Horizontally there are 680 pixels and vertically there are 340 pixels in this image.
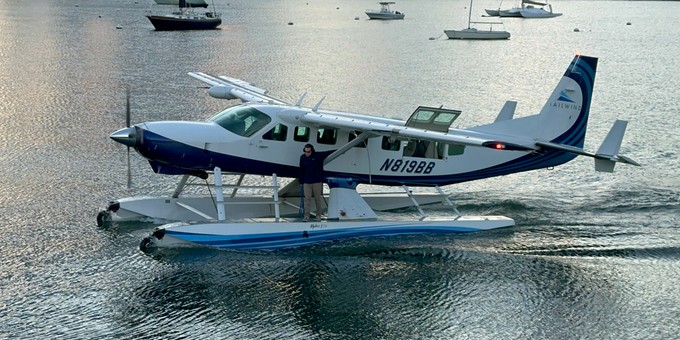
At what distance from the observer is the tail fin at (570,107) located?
2323 centimetres

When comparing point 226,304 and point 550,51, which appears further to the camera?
point 550,51

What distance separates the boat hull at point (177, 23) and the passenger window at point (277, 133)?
77.9 m

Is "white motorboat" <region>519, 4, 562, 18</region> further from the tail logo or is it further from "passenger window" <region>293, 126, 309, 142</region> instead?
"passenger window" <region>293, 126, 309, 142</region>

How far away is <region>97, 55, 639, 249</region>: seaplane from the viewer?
20281mm

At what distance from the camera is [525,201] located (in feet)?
82.9

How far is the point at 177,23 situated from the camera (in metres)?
96.6

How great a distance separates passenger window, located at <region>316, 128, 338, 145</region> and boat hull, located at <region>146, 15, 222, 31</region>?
77.7m

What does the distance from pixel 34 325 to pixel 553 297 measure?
418 inches

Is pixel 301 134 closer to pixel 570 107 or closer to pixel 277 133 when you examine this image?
pixel 277 133

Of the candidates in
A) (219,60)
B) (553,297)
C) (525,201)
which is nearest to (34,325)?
(553,297)

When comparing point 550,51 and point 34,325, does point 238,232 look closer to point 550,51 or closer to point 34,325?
point 34,325

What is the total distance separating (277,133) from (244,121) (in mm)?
864

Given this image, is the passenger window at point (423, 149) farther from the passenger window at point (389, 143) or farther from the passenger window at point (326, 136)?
the passenger window at point (326, 136)

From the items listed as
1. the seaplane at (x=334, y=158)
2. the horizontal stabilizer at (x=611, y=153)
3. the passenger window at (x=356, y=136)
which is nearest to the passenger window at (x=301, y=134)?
the seaplane at (x=334, y=158)
